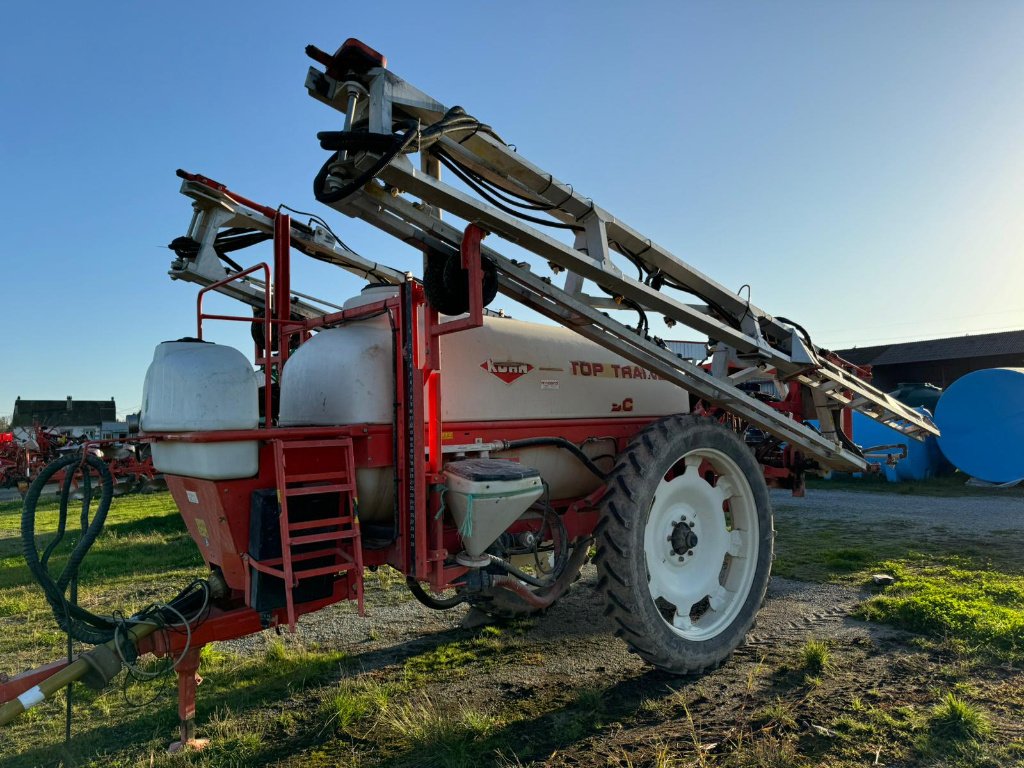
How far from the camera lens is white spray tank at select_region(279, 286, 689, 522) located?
3.71 metres

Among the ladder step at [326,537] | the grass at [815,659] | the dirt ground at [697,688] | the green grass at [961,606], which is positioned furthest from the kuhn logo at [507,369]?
the green grass at [961,606]

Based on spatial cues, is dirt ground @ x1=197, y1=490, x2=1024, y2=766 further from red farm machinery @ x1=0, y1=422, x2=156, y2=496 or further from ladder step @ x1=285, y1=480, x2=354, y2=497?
red farm machinery @ x1=0, y1=422, x2=156, y2=496

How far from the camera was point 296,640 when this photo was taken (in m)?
5.22

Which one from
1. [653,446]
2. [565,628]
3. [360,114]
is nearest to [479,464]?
[653,446]

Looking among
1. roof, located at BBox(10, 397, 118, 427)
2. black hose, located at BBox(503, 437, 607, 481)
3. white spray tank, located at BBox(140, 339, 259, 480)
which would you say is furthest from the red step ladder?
roof, located at BBox(10, 397, 118, 427)

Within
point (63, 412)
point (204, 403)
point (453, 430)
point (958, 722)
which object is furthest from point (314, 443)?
point (63, 412)

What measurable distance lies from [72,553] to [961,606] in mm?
5946

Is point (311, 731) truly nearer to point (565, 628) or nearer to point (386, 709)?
point (386, 709)

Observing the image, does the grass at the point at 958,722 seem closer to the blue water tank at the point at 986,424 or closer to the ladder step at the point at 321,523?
the ladder step at the point at 321,523

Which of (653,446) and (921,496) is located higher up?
(653,446)

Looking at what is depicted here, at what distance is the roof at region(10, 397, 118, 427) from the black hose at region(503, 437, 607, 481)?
3623 cm

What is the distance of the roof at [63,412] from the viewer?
34.1 meters

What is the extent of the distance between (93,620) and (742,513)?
416 cm

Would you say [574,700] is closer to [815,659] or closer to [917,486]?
[815,659]
